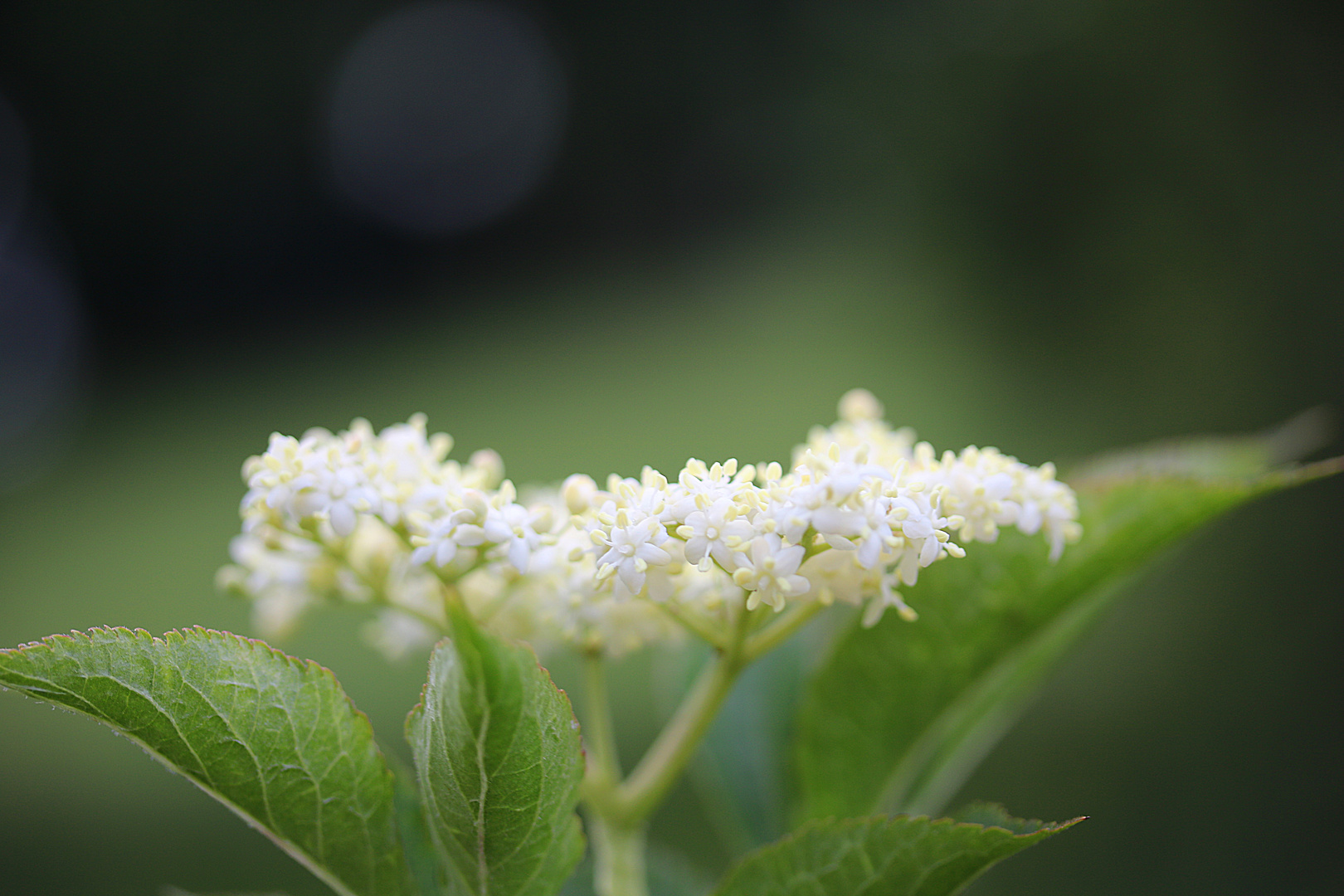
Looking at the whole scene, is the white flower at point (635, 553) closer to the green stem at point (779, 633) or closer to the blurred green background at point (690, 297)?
the green stem at point (779, 633)

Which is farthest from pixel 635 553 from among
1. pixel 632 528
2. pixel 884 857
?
pixel 884 857

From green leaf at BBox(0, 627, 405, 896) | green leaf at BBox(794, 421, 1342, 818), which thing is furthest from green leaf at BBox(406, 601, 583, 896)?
green leaf at BBox(794, 421, 1342, 818)

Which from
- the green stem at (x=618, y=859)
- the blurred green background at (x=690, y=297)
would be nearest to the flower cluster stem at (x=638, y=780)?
the green stem at (x=618, y=859)

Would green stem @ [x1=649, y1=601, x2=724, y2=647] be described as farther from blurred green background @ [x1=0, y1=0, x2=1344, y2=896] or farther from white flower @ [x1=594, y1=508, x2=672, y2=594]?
blurred green background @ [x1=0, y1=0, x2=1344, y2=896]

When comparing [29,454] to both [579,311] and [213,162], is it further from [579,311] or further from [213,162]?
[579,311]

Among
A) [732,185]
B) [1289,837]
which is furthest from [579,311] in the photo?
[1289,837]

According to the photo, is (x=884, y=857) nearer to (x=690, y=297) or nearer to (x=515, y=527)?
(x=515, y=527)
